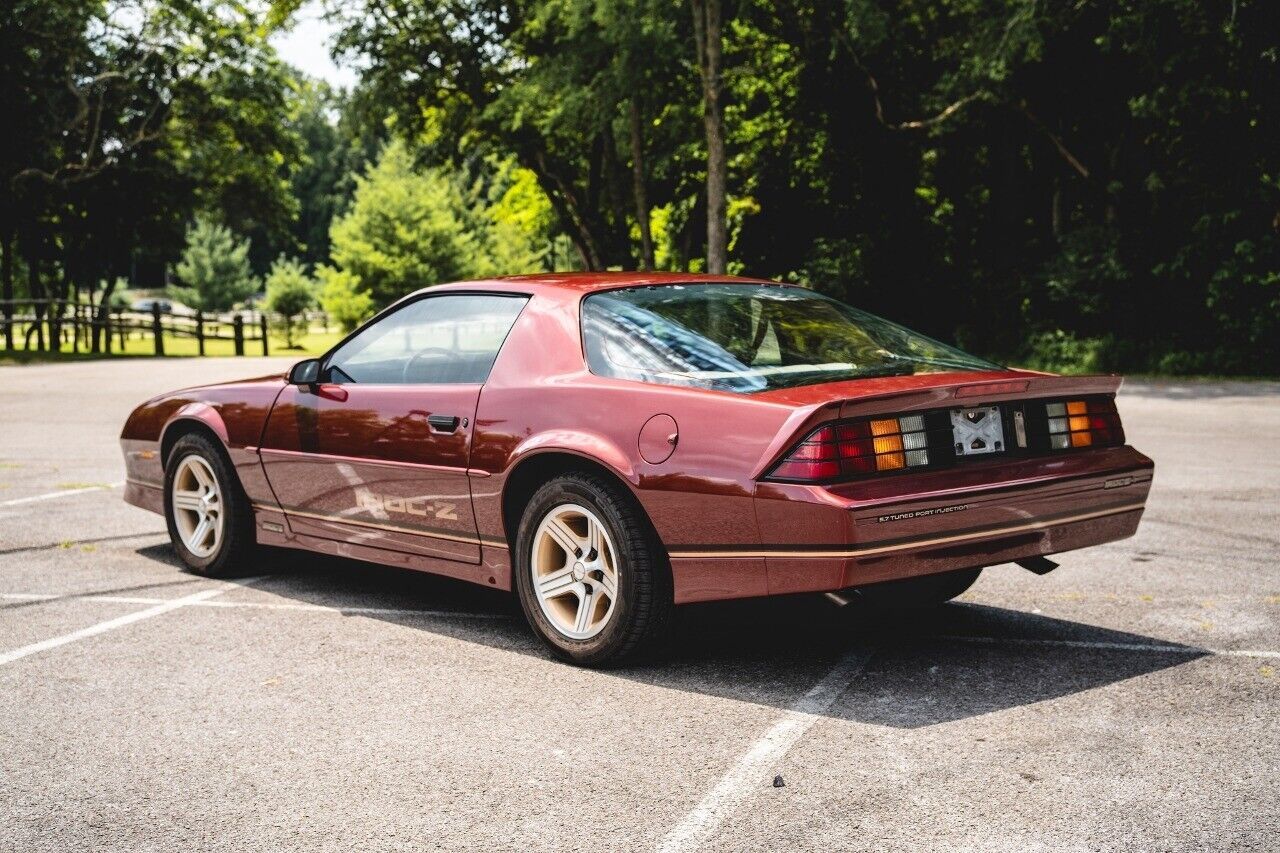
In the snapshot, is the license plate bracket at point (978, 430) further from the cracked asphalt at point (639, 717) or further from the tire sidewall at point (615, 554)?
the tire sidewall at point (615, 554)

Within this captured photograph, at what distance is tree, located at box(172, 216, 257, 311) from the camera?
255 ft

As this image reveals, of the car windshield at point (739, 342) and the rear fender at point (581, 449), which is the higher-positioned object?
the car windshield at point (739, 342)

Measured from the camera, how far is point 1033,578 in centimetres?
666

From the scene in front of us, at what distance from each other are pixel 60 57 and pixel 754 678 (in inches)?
1343

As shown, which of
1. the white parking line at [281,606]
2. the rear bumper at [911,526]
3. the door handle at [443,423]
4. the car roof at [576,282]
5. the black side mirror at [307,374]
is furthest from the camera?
the black side mirror at [307,374]

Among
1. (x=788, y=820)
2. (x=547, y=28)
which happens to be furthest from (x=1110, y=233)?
(x=788, y=820)

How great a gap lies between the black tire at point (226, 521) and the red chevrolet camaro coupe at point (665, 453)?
0.18 metres

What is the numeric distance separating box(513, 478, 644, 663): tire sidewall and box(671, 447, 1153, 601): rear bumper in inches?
7.7

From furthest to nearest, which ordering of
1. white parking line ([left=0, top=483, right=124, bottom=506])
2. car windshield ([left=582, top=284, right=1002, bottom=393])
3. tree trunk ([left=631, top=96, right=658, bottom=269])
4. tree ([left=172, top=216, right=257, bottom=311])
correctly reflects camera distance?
tree ([left=172, top=216, right=257, bottom=311]), tree trunk ([left=631, top=96, right=658, bottom=269]), white parking line ([left=0, top=483, right=124, bottom=506]), car windshield ([left=582, top=284, right=1002, bottom=393])

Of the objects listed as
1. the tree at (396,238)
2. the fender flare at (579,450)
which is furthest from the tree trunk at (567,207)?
the fender flare at (579,450)

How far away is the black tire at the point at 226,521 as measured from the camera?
260 inches

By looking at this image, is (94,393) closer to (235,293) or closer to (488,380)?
(488,380)

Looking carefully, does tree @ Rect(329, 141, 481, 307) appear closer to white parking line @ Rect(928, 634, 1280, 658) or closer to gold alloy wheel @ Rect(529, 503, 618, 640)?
gold alloy wheel @ Rect(529, 503, 618, 640)

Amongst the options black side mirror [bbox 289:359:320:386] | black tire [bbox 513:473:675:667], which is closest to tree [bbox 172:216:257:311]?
black side mirror [bbox 289:359:320:386]
